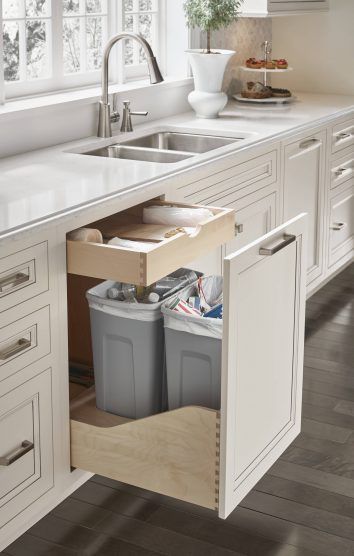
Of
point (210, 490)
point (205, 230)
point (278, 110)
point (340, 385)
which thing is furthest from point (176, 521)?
point (278, 110)

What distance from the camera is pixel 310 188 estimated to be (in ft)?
13.5

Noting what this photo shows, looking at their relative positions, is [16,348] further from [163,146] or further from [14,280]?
[163,146]

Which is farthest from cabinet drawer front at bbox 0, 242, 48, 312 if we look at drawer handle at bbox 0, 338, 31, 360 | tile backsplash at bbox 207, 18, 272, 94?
tile backsplash at bbox 207, 18, 272, 94

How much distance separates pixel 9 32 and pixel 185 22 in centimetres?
108

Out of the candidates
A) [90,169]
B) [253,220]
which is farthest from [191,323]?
[253,220]

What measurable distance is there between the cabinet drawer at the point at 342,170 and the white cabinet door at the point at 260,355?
1871mm

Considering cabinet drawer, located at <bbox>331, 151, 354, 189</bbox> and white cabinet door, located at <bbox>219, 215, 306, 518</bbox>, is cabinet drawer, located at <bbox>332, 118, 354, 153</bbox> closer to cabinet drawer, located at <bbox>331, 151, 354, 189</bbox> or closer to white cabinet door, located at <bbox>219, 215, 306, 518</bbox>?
cabinet drawer, located at <bbox>331, 151, 354, 189</bbox>

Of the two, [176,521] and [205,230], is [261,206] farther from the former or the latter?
[176,521]

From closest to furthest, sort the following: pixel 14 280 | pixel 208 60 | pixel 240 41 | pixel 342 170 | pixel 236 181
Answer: pixel 14 280 < pixel 236 181 < pixel 208 60 < pixel 342 170 < pixel 240 41

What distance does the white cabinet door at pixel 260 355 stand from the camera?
7.15 feet

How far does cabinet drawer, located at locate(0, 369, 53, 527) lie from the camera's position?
2.22 meters

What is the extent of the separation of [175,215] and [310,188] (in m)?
1.57

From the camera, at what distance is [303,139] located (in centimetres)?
392

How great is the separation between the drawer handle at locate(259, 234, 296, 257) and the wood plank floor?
0.78 m
